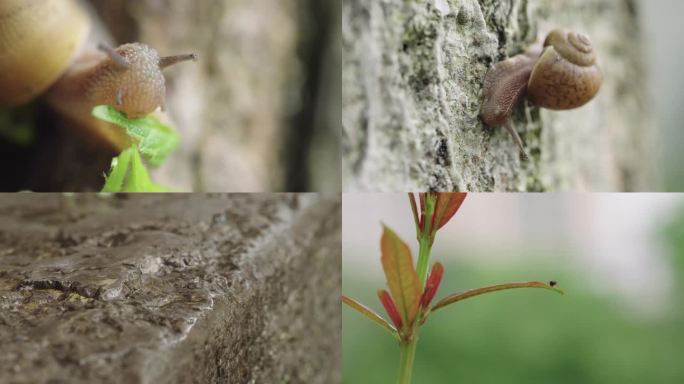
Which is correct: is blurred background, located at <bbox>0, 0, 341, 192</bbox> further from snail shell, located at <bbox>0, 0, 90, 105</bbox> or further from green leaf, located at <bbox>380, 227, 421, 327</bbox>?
green leaf, located at <bbox>380, 227, 421, 327</bbox>

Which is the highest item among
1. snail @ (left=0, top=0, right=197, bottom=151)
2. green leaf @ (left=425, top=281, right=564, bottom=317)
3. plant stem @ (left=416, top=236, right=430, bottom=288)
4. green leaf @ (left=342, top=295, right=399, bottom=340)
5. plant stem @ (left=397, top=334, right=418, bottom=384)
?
snail @ (left=0, top=0, right=197, bottom=151)

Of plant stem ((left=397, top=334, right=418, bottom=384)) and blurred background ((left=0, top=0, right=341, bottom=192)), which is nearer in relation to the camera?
plant stem ((left=397, top=334, right=418, bottom=384))

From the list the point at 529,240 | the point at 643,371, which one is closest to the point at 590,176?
the point at 529,240

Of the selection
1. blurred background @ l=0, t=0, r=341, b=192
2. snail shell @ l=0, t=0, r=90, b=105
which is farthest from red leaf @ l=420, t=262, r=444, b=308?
snail shell @ l=0, t=0, r=90, b=105

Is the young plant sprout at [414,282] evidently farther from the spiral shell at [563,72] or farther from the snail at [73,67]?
the snail at [73,67]

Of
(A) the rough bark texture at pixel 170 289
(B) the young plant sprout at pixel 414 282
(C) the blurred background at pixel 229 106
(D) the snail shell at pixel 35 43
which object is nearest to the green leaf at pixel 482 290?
(B) the young plant sprout at pixel 414 282

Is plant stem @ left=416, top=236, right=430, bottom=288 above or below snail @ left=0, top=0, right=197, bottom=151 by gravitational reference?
below

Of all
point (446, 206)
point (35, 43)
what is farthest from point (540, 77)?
point (35, 43)

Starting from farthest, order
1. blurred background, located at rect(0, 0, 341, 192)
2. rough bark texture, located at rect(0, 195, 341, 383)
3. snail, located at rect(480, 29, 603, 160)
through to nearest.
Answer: blurred background, located at rect(0, 0, 341, 192) → snail, located at rect(480, 29, 603, 160) → rough bark texture, located at rect(0, 195, 341, 383)
